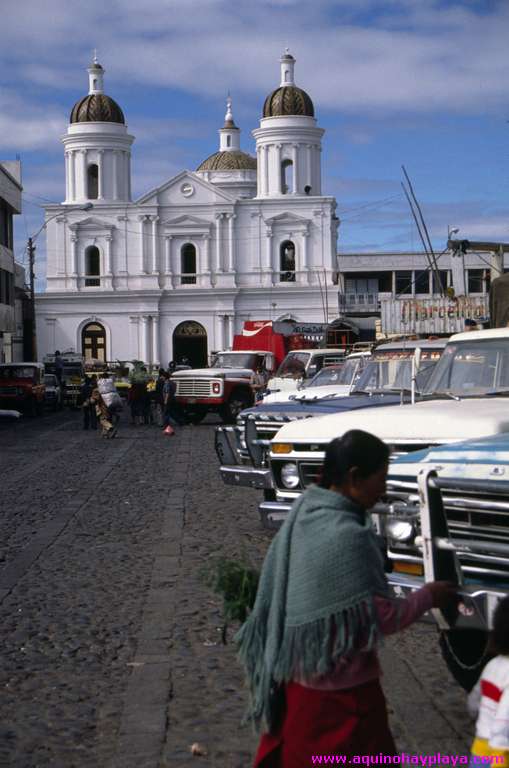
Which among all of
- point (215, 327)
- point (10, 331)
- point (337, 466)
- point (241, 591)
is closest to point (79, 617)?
point (241, 591)

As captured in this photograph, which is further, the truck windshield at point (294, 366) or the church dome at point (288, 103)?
the church dome at point (288, 103)

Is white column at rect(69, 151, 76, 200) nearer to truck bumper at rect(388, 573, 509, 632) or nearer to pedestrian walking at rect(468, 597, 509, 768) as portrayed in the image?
truck bumper at rect(388, 573, 509, 632)

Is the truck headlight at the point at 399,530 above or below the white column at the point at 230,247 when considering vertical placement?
below

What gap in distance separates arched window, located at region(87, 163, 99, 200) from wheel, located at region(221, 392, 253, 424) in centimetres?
4975

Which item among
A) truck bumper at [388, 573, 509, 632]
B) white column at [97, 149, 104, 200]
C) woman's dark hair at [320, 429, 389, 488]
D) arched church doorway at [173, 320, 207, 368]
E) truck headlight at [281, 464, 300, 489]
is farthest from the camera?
white column at [97, 149, 104, 200]

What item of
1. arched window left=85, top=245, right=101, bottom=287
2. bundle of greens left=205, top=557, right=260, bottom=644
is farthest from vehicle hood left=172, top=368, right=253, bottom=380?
arched window left=85, top=245, right=101, bottom=287

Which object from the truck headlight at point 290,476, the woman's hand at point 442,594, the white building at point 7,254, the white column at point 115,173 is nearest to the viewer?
the woman's hand at point 442,594

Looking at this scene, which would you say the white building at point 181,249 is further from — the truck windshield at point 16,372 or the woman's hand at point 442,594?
the woman's hand at point 442,594

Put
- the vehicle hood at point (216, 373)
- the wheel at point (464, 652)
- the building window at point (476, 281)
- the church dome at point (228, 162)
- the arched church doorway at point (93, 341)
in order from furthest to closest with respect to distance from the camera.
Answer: the church dome at point (228, 162), the arched church doorway at point (93, 341), the building window at point (476, 281), the vehicle hood at point (216, 373), the wheel at point (464, 652)

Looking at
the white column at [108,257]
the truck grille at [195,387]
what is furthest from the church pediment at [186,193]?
the truck grille at [195,387]

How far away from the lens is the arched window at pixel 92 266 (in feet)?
264

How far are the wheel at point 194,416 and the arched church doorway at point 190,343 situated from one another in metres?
43.7

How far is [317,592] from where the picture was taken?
157 inches

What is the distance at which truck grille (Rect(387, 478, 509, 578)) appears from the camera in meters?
6.23
